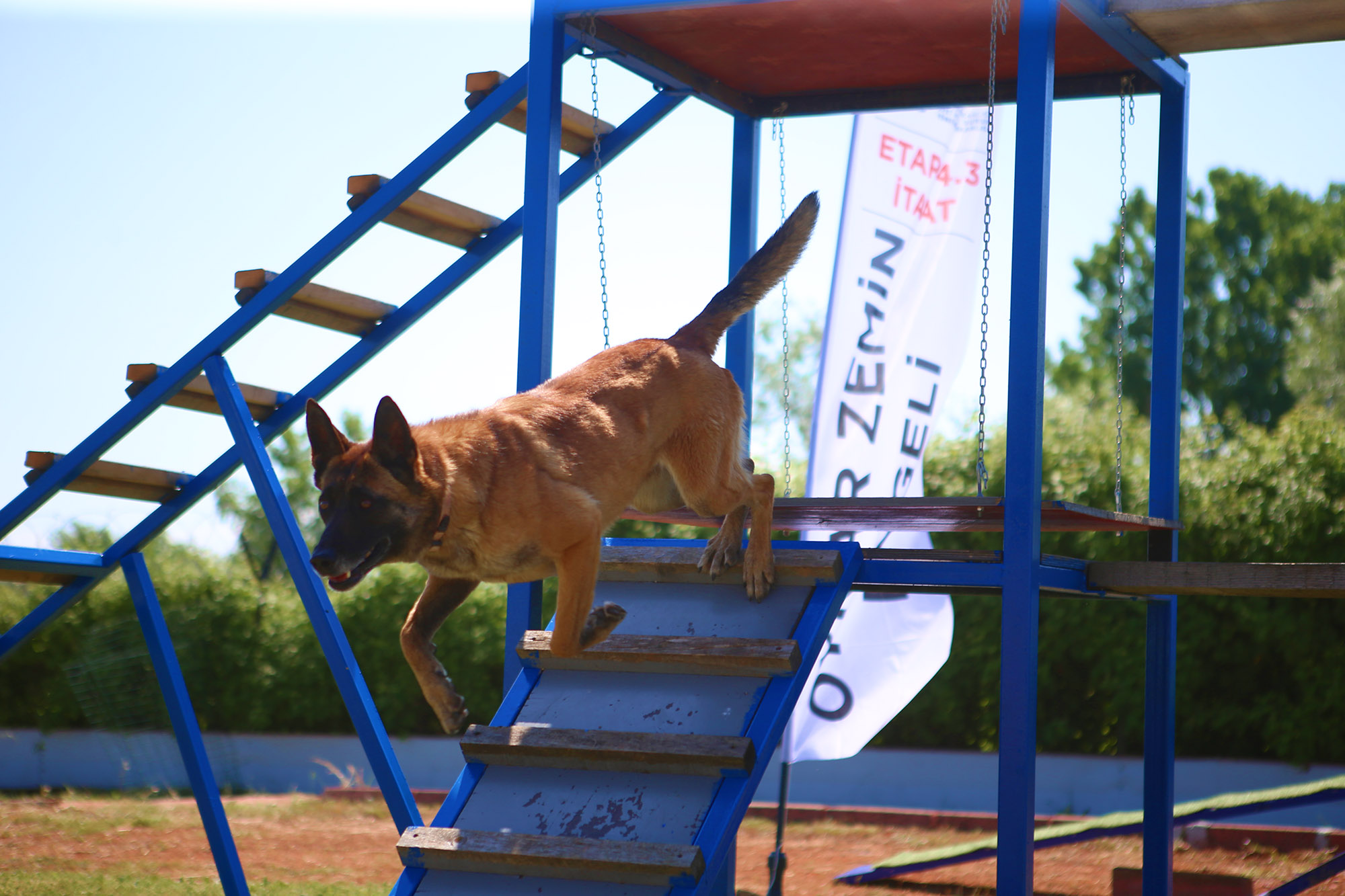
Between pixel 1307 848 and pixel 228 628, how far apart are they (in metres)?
10.9

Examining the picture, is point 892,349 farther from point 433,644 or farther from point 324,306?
point 433,644

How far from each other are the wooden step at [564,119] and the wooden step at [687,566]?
2.14 metres

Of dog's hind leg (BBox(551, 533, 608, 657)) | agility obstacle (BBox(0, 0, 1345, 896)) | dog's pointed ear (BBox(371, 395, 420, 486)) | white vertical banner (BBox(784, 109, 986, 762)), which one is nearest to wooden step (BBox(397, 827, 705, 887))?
agility obstacle (BBox(0, 0, 1345, 896))

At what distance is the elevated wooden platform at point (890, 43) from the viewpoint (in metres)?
5.52

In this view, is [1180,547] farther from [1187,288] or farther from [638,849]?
[1187,288]

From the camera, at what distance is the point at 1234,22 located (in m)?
5.59

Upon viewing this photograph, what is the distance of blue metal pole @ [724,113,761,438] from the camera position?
23.5 feet

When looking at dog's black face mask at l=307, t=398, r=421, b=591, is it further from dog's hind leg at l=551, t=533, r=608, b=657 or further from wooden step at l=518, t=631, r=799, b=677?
wooden step at l=518, t=631, r=799, b=677

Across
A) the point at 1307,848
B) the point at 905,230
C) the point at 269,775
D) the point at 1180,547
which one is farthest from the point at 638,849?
the point at 269,775

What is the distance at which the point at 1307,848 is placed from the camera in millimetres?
8336

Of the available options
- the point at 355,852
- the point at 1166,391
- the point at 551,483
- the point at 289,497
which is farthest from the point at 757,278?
the point at 289,497

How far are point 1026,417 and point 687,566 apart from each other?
1549 mm

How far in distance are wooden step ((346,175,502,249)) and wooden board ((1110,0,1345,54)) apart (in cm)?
340

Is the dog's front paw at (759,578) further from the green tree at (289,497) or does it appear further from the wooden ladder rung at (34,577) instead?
the green tree at (289,497)
